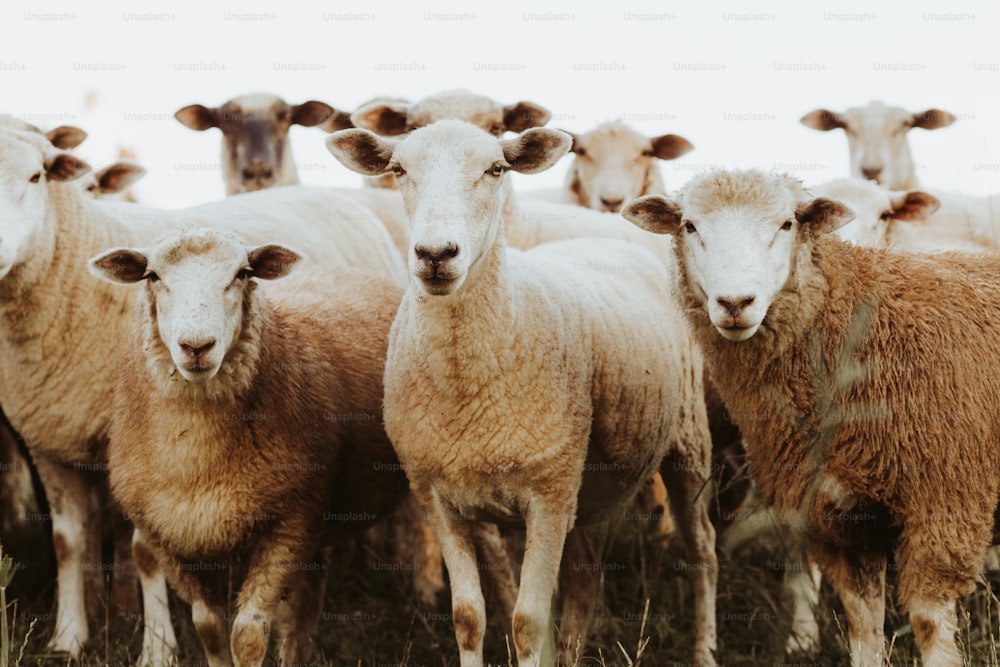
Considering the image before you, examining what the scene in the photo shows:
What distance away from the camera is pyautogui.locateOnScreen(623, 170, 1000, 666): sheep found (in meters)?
4.02

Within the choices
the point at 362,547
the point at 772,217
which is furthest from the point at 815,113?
the point at 772,217

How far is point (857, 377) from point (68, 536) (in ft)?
12.2

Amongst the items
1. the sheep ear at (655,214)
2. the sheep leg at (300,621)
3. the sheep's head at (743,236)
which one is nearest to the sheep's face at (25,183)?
the sheep leg at (300,621)

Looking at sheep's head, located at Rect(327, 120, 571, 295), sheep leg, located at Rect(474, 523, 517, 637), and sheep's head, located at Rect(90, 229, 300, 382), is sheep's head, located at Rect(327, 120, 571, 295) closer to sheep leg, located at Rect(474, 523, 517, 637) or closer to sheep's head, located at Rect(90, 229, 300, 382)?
sheep's head, located at Rect(90, 229, 300, 382)

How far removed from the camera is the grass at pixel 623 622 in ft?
17.5

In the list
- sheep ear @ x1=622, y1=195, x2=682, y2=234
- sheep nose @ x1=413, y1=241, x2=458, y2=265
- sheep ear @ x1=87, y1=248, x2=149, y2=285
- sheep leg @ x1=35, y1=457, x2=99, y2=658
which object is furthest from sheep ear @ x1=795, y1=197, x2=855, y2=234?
sheep leg @ x1=35, y1=457, x2=99, y2=658

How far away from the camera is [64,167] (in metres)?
5.76

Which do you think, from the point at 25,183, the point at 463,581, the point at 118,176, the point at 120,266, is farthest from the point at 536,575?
the point at 118,176

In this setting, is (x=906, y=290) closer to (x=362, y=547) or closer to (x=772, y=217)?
(x=772, y=217)

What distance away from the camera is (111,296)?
5695mm

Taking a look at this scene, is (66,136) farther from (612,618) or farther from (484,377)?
(612,618)

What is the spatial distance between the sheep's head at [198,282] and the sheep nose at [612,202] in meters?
4.20

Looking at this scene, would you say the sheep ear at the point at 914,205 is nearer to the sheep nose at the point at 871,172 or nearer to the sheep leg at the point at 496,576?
the sheep leg at the point at 496,576

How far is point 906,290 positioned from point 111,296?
346 centimetres
